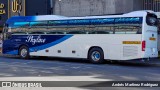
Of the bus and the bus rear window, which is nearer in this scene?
the bus

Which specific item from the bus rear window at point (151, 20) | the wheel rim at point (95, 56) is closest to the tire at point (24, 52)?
the wheel rim at point (95, 56)

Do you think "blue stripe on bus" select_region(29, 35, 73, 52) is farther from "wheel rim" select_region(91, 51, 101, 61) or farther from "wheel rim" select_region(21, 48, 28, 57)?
"wheel rim" select_region(91, 51, 101, 61)

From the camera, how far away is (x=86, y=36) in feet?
68.4

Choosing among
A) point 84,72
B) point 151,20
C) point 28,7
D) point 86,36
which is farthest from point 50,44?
point 28,7

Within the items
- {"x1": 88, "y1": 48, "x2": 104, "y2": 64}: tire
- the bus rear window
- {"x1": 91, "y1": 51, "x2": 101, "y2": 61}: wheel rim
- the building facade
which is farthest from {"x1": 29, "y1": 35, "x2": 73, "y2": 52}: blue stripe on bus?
the building facade

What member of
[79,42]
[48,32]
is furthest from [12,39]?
[79,42]

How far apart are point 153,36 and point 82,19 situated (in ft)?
15.2

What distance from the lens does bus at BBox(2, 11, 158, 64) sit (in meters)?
18.8

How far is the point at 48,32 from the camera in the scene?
22.8 m

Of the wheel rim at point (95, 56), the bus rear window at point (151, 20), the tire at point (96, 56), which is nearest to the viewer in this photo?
the bus rear window at point (151, 20)

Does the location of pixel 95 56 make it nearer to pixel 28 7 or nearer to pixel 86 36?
pixel 86 36

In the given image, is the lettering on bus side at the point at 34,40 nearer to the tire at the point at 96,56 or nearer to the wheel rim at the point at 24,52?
the wheel rim at the point at 24,52

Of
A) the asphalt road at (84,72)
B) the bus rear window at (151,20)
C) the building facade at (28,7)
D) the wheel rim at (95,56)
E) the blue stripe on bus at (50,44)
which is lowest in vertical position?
the asphalt road at (84,72)

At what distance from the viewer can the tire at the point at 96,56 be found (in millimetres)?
20169
